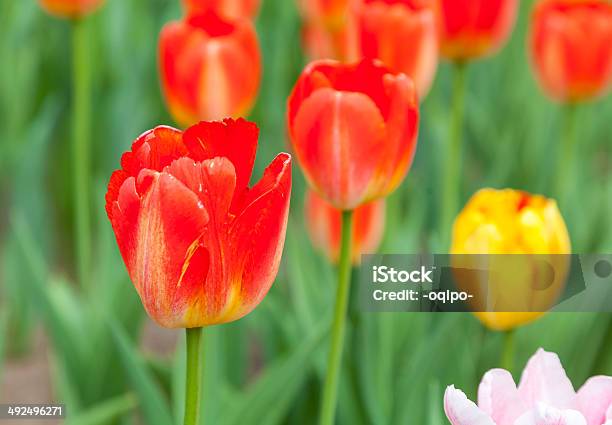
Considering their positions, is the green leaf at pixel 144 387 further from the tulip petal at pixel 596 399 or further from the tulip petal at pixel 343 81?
the tulip petal at pixel 596 399

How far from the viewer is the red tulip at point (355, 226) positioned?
112 centimetres

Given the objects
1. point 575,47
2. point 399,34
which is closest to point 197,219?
point 399,34

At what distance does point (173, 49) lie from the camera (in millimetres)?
1092

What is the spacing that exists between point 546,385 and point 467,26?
2.37ft

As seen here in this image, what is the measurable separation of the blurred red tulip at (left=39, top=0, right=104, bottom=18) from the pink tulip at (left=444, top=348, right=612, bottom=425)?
3.10ft

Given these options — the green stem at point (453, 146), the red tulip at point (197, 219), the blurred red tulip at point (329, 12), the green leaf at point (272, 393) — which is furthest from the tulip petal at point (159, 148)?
the blurred red tulip at point (329, 12)

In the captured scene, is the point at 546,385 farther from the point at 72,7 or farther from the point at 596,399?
the point at 72,7

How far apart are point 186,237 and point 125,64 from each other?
129 centimetres

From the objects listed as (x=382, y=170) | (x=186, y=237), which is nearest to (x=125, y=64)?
(x=382, y=170)

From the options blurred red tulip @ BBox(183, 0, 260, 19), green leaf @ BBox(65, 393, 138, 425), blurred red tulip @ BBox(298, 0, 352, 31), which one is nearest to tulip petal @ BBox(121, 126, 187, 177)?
green leaf @ BBox(65, 393, 138, 425)

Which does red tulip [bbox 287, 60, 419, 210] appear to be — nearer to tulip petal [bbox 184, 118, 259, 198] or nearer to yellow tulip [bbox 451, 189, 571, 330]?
yellow tulip [bbox 451, 189, 571, 330]

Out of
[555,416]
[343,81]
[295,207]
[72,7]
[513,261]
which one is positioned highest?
[72,7]

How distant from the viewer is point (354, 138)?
28.5 inches

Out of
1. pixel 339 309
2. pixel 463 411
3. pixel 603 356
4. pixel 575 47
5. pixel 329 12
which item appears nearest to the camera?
pixel 463 411
